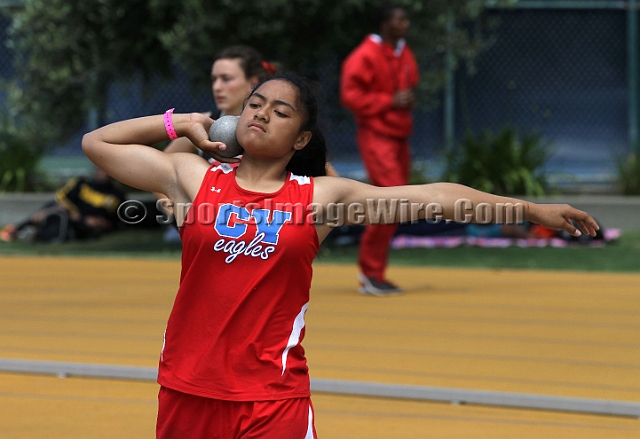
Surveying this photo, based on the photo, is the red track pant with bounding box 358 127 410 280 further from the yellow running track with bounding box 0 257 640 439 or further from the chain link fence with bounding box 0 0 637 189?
the chain link fence with bounding box 0 0 637 189

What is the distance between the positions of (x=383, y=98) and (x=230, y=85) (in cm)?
293

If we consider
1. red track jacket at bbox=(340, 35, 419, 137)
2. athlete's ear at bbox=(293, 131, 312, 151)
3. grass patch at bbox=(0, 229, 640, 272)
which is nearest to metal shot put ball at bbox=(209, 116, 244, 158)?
athlete's ear at bbox=(293, 131, 312, 151)

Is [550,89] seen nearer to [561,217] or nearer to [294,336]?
[561,217]

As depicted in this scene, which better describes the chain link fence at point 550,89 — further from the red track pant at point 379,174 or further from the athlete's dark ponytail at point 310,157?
the athlete's dark ponytail at point 310,157

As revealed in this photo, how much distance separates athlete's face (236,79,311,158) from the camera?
10.8ft

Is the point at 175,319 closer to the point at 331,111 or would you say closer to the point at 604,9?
the point at 331,111

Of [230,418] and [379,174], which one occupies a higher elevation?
[379,174]

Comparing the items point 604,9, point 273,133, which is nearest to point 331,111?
point 604,9

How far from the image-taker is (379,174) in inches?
339

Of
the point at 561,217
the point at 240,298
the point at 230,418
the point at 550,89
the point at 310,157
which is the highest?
the point at 550,89

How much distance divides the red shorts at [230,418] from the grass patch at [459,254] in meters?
7.04

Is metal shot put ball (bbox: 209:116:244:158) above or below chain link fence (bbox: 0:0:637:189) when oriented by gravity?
below

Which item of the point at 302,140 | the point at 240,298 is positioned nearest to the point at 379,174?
the point at 302,140

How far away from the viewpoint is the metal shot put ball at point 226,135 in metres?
3.35
